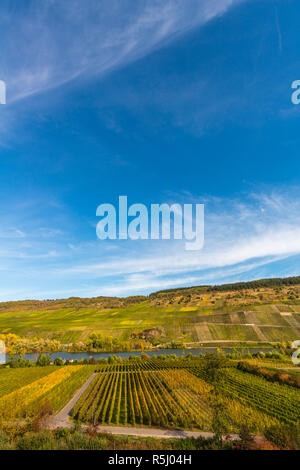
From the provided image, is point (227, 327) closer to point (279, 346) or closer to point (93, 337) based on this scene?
point (279, 346)

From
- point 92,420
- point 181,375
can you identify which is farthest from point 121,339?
point 92,420

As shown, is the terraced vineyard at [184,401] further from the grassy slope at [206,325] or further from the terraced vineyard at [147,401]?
the grassy slope at [206,325]

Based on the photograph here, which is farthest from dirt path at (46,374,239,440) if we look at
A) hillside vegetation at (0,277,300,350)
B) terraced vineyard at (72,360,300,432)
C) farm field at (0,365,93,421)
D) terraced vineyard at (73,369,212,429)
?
hillside vegetation at (0,277,300,350)

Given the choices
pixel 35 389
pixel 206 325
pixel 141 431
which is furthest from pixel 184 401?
pixel 206 325

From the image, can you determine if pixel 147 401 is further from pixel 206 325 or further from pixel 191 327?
pixel 206 325

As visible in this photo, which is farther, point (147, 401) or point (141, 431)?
point (147, 401)

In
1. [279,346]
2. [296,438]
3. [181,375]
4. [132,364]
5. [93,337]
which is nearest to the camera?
[296,438]

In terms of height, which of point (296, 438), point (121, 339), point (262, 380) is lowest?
point (121, 339)

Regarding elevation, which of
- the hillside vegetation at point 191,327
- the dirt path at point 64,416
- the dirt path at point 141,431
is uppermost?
the dirt path at point 141,431

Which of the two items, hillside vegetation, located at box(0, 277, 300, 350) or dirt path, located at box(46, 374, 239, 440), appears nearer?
dirt path, located at box(46, 374, 239, 440)

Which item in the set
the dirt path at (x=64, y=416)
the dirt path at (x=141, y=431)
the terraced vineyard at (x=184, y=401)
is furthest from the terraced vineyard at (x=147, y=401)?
the dirt path at (x=141, y=431)

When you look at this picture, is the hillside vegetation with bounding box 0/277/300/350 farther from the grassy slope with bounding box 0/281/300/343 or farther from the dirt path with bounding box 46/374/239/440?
the dirt path with bounding box 46/374/239/440
